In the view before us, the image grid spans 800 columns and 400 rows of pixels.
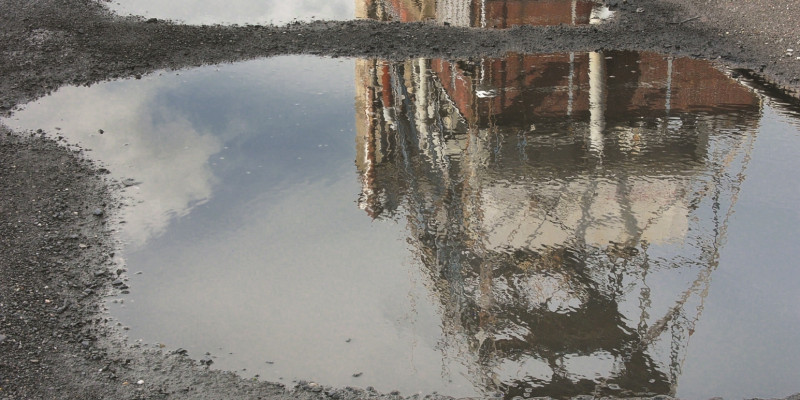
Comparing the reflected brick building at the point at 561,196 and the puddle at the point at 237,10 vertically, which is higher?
the puddle at the point at 237,10

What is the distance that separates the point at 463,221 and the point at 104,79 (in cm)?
638

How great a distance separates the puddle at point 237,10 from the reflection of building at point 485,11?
1.99 ft

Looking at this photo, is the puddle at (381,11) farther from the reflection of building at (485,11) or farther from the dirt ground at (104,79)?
the dirt ground at (104,79)

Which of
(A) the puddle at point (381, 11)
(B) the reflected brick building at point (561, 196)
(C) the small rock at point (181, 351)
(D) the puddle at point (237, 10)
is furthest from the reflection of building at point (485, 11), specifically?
(C) the small rock at point (181, 351)

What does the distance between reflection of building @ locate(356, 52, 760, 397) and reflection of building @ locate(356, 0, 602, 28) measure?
75.8 inches

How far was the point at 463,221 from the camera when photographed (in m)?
7.52

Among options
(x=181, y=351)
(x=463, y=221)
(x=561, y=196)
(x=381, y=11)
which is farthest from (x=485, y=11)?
(x=181, y=351)

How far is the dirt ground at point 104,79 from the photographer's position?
5.32 m

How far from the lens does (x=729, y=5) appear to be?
1334cm

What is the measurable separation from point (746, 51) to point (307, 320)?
28.2 feet

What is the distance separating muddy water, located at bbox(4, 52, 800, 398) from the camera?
569 cm

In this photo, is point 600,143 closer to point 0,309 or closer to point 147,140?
point 147,140

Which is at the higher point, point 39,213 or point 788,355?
point 39,213

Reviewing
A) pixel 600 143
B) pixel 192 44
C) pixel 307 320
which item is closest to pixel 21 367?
pixel 307 320
